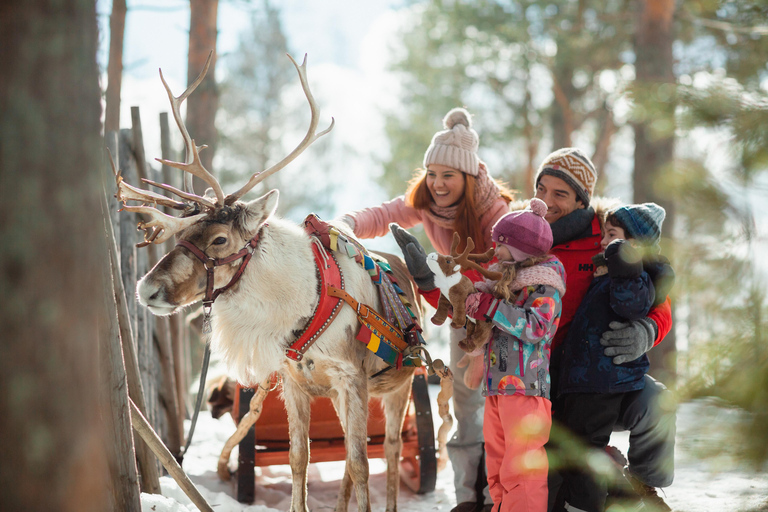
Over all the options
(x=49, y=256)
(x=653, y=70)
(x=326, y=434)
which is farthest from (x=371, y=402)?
(x=653, y=70)

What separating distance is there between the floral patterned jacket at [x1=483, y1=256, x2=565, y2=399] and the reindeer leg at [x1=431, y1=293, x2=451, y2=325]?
25 centimetres

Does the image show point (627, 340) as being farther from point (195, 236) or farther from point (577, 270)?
point (195, 236)

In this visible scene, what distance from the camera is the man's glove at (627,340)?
9.18ft

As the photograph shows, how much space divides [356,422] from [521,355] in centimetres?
94

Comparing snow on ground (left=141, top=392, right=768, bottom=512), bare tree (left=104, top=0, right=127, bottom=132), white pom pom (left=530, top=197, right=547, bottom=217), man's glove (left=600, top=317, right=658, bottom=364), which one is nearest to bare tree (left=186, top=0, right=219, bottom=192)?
bare tree (left=104, top=0, right=127, bottom=132)

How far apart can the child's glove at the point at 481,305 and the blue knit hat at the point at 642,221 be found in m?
0.77

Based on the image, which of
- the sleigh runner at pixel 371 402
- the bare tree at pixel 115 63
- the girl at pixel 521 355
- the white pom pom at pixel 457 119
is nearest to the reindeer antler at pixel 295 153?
the sleigh runner at pixel 371 402

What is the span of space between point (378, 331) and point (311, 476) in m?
2.42

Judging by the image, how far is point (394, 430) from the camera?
12.7ft

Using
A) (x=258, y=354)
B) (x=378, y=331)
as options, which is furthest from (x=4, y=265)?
(x=378, y=331)

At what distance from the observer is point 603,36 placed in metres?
12.0

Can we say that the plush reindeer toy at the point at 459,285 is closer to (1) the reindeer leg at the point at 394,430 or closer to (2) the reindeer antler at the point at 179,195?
(2) the reindeer antler at the point at 179,195

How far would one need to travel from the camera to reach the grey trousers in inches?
149

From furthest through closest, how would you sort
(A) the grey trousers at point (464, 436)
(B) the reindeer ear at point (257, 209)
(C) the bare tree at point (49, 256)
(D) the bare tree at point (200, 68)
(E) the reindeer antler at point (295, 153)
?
(D) the bare tree at point (200, 68) → (A) the grey trousers at point (464, 436) → (E) the reindeer antler at point (295, 153) → (B) the reindeer ear at point (257, 209) → (C) the bare tree at point (49, 256)
